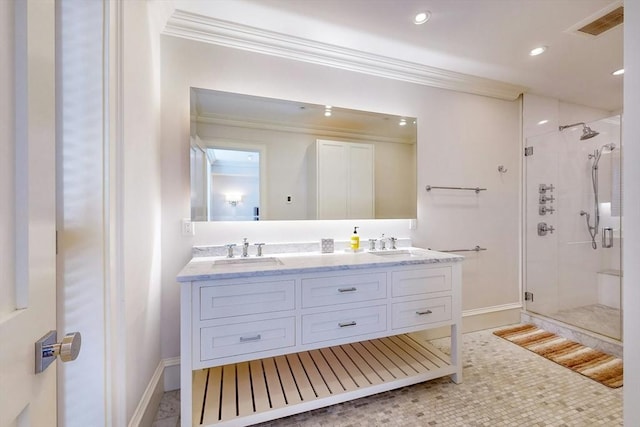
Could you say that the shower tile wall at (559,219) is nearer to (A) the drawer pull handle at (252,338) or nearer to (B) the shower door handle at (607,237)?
(B) the shower door handle at (607,237)

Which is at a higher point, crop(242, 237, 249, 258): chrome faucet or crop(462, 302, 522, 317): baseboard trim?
crop(242, 237, 249, 258): chrome faucet

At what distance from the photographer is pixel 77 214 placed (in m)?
1.00

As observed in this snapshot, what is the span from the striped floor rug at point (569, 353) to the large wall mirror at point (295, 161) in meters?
1.59

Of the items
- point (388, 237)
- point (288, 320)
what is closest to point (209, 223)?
point (288, 320)

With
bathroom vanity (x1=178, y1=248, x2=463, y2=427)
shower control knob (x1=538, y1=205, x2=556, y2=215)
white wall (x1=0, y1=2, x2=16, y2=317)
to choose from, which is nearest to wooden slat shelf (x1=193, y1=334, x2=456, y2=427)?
bathroom vanity (x1=178, y1=248, x2=463, y2=427)

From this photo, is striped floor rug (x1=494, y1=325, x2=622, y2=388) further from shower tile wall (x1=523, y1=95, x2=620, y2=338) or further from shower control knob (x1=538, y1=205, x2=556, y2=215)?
shower control knob (x1=538, y1=205, x2=556, y2=215)

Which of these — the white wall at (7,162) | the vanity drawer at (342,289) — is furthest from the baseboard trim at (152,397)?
the white wall at (7,162)

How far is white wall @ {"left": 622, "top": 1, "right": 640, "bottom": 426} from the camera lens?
0.95 m

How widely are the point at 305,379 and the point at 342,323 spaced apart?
49 centimetres

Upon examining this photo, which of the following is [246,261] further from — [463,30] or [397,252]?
[463,30]

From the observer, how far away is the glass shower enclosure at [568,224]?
2.86 m

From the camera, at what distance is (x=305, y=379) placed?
1.75m

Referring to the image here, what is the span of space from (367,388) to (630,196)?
1.57m

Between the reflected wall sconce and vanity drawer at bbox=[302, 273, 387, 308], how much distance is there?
2.76 ft
